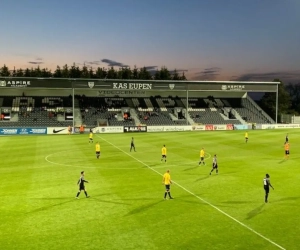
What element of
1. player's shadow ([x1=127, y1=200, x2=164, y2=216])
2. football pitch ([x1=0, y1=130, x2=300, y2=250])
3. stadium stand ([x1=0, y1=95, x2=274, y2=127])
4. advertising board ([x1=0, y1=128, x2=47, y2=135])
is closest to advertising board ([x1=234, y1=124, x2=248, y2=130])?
stadium stand ([x1=0, y1=95, x2=274, y2=127])

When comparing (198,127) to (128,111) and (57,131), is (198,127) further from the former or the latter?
(57,131)

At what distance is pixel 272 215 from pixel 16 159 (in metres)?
27.7

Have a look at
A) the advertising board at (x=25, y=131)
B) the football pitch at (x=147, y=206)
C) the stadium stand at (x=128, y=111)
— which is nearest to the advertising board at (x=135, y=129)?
the stadium stand at (x=128, y=111)

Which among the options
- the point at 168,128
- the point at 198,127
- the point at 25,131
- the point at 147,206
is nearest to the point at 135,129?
the point at 168,128

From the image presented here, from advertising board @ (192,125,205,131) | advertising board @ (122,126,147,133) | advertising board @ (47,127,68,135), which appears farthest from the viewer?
advertising board @ (192,125,205,131)

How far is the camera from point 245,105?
96.5 metres

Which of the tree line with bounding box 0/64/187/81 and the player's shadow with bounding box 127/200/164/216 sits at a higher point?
the tree line with bounding box 0/64/187/81

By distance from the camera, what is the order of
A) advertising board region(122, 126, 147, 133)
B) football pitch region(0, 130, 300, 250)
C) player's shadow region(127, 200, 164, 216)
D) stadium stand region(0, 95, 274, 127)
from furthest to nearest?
stadium stand region(0, 95, 274, 127)
advertising board region(122, 126, 147, 133)
player's shadow region(127, 200, 164, 216)
football pitch region(0, 130, 300, 250)

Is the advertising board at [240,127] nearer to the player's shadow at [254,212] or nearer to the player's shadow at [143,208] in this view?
the player's shadow at [254,212]

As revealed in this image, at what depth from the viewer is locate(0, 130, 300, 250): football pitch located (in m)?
14.2

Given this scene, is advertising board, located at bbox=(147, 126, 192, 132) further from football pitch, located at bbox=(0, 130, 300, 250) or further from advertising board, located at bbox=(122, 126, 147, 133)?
football pitch, located at bbox=(0, 130, 300, 250)

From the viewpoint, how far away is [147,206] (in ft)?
62.1

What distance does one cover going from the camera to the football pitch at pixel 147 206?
14227 millimetres

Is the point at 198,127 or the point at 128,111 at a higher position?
the point at 128,111
